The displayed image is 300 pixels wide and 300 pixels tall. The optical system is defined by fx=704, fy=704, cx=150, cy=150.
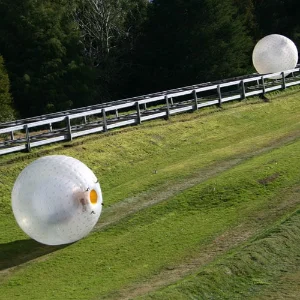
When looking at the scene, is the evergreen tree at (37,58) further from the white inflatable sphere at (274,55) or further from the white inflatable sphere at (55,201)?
the white inflatable sphere at (55,201)

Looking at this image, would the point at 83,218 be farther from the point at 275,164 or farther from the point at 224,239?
the point at 275,164

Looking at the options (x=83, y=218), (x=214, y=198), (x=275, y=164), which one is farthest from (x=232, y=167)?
(x=83, y=218)

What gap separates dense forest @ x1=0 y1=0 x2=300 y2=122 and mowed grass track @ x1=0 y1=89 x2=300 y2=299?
19423mm

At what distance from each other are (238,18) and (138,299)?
1542 inches

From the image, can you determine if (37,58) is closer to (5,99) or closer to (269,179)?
(5,99)

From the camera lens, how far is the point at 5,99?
4191 centimetres

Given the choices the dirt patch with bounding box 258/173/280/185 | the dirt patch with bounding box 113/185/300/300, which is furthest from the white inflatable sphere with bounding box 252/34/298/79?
the dirt patch with bounding box 113/185/300/300

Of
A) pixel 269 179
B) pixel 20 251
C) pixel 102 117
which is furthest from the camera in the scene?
pixel 102 117

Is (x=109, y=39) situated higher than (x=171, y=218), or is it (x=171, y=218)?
Answer: (x=109, y=39)

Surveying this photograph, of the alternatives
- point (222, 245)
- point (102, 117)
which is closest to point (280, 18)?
point (102, 117)

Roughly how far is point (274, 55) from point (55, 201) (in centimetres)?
2381

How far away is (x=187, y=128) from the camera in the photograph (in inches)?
1059

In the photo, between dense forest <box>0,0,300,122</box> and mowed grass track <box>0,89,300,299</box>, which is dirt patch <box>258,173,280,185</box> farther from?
dense forest <box>0,0,300,122</box>

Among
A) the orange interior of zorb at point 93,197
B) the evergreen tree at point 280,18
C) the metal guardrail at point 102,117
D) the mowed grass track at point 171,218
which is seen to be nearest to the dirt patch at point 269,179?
the mowed grass track at point 171,218
